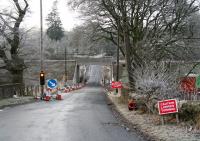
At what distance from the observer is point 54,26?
5669 inches

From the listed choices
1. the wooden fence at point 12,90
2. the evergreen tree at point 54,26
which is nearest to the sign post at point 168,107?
the wooden fence at point 12,90

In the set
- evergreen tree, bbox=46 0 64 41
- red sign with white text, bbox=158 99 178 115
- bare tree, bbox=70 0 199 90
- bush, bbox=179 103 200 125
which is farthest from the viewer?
evergreen tree, bbox=46 0 64 41

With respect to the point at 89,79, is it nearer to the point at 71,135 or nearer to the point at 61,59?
the point at 61,59

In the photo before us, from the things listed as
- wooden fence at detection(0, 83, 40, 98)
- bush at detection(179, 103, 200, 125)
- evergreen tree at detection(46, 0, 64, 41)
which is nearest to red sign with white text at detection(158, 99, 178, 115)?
bush at detection(179, 103, 200, 125)

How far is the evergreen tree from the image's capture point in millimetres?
142500

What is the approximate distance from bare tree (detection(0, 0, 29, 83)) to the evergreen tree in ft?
331

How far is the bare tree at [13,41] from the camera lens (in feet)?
131

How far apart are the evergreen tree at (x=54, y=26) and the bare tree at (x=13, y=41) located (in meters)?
101

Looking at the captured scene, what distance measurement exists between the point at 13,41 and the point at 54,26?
342ft

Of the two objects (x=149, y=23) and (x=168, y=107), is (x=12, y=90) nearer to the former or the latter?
(x=149, y=23)

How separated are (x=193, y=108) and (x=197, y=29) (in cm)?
1899

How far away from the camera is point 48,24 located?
144 metres

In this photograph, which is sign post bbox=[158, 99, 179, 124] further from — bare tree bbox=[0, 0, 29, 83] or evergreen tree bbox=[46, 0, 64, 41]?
evergreen tree bbox=[46, 0, 64, 41]

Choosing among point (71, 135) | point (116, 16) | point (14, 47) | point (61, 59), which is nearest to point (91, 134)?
point (71, 135)
